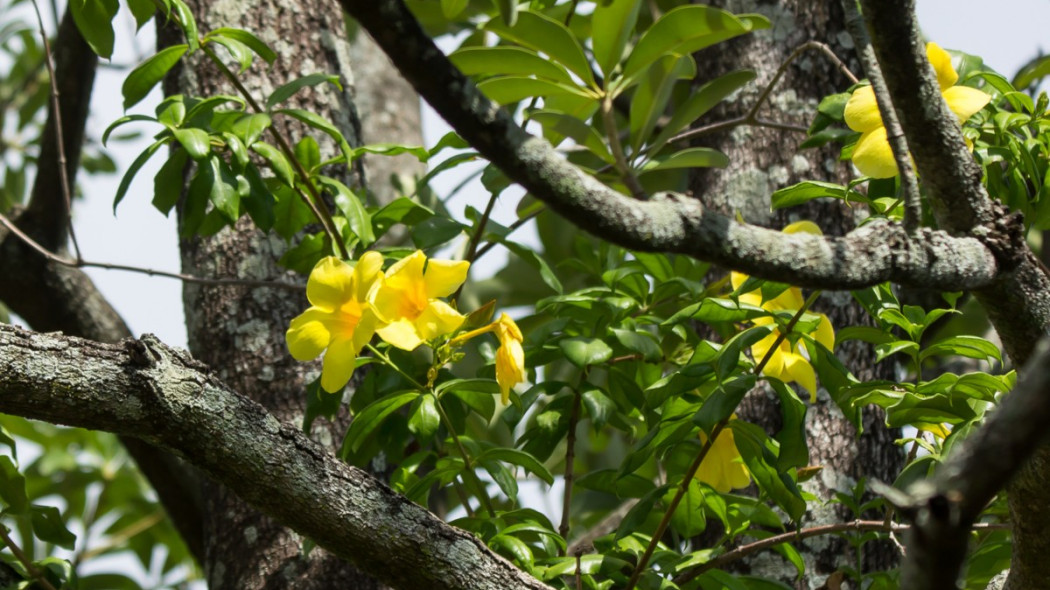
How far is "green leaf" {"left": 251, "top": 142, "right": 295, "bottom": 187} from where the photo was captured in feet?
4.87

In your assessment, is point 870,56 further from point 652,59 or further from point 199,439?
point 199,439

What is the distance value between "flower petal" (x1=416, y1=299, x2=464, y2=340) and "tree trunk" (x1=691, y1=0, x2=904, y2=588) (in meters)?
0.69

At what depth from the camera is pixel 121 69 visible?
3006mm

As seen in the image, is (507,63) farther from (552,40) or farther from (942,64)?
(942,64)

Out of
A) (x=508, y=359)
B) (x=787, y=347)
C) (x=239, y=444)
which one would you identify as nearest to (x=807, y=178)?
(x=787, y=347)

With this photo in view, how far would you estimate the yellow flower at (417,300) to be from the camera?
49.1 inches

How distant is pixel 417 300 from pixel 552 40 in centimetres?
35

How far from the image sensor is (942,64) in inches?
48.1

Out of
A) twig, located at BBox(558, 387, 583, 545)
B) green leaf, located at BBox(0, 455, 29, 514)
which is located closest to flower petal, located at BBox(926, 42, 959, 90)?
twig, located at BBox(558, 387, 583, 545)

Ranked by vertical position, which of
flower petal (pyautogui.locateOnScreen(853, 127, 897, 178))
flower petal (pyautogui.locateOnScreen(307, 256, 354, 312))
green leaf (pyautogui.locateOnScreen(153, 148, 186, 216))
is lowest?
flower petal (pyautogui.locateOnScreen(853, 127, 897, 178))

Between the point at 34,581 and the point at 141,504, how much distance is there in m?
1.42

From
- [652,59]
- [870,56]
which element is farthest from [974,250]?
[652,59]

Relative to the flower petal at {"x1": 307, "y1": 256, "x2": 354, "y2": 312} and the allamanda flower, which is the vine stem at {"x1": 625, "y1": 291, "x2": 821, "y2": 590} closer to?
the allamanda flower

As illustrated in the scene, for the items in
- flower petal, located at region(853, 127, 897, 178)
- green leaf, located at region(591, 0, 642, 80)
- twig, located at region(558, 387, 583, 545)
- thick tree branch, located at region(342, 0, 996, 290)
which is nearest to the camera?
thick tree branch, located at region(342, 0, 996, 290)
